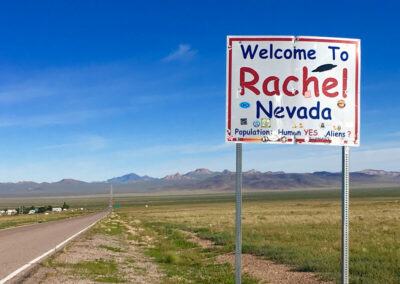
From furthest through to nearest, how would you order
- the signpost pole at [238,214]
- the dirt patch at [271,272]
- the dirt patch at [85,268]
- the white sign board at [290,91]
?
the dirt patch at [271,272]
the dirt patch at [85,268]
the white sign board at [290,91]
the signpost pole at [238,214]

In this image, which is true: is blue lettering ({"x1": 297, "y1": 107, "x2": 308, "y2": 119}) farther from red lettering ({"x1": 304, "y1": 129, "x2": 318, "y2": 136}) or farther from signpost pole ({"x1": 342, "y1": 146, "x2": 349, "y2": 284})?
signpost pole ({"x1": 342, "y1": 146, "x2": 349, "y2": 284})

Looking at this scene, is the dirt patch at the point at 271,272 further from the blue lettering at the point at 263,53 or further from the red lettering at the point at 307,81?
the blue lettering at the point at 263,53

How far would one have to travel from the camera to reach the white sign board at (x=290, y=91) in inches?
176

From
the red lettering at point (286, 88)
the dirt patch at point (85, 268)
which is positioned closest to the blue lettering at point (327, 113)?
the red lettering at point (286, 88)

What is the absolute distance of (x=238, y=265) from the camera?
14.4ft

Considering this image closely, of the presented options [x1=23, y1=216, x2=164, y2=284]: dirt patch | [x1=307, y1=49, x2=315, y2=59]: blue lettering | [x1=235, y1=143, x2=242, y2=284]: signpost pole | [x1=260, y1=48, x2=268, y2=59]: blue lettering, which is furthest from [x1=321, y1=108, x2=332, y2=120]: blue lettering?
[x1=23, y1=216, x2=164, y2=284]: dirt patch

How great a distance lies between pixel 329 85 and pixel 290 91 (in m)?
0.45

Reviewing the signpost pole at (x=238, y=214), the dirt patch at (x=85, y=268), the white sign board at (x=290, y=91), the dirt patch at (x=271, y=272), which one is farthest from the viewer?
the dirt patch at (x=271, y=272)

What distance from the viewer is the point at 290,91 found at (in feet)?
14.9

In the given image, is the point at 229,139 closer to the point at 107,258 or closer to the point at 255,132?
the point at 255,132

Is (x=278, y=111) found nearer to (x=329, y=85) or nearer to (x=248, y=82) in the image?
(x=248, y=82)

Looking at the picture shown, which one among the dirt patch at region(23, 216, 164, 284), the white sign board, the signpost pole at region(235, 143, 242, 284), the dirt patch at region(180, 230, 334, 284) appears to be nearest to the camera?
the signpost pole at region(235, 143, 242, 284)

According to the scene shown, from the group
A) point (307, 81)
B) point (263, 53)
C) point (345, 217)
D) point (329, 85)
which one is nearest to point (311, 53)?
point (307, 81)

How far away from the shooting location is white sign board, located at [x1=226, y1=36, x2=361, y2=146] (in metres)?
4.46
